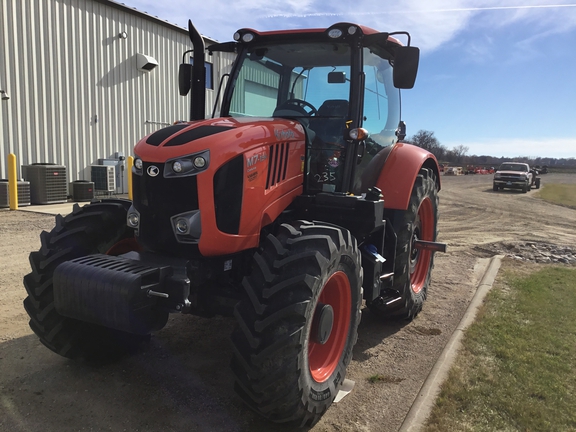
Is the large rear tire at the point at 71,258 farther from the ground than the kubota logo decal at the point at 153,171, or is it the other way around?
→ the kubota logo decal at the point at 153,171

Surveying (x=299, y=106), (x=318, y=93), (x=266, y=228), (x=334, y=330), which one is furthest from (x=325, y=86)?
(x=334, y=330)

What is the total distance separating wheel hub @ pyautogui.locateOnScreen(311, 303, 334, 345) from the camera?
3051 mm

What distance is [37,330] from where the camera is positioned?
337 centimetres

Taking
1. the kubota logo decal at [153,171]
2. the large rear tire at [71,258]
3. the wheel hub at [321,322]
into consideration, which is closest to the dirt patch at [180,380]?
the large rear tire at [71,258]

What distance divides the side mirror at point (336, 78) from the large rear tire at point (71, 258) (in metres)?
1.97

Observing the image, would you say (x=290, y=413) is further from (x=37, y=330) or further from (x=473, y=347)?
(x=473, y=347)

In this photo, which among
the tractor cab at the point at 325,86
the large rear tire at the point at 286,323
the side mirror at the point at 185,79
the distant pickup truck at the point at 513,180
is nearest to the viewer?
the large rear tire at the point at 286,323

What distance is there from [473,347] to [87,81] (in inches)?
505

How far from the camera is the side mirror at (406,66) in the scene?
12.1ft

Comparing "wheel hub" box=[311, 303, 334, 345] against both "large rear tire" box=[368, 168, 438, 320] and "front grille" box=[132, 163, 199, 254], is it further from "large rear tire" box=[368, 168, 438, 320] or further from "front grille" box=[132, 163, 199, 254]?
"large rear tire" box=[368, 168, 438, 320]

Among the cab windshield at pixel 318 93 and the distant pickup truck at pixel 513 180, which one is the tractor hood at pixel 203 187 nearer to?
the cab windshield at pixel 318 93

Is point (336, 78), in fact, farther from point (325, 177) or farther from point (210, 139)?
point (210, 139)

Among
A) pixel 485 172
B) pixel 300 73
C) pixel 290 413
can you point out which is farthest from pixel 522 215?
pixel 485 172

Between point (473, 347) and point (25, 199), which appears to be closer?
point (473, 347)
